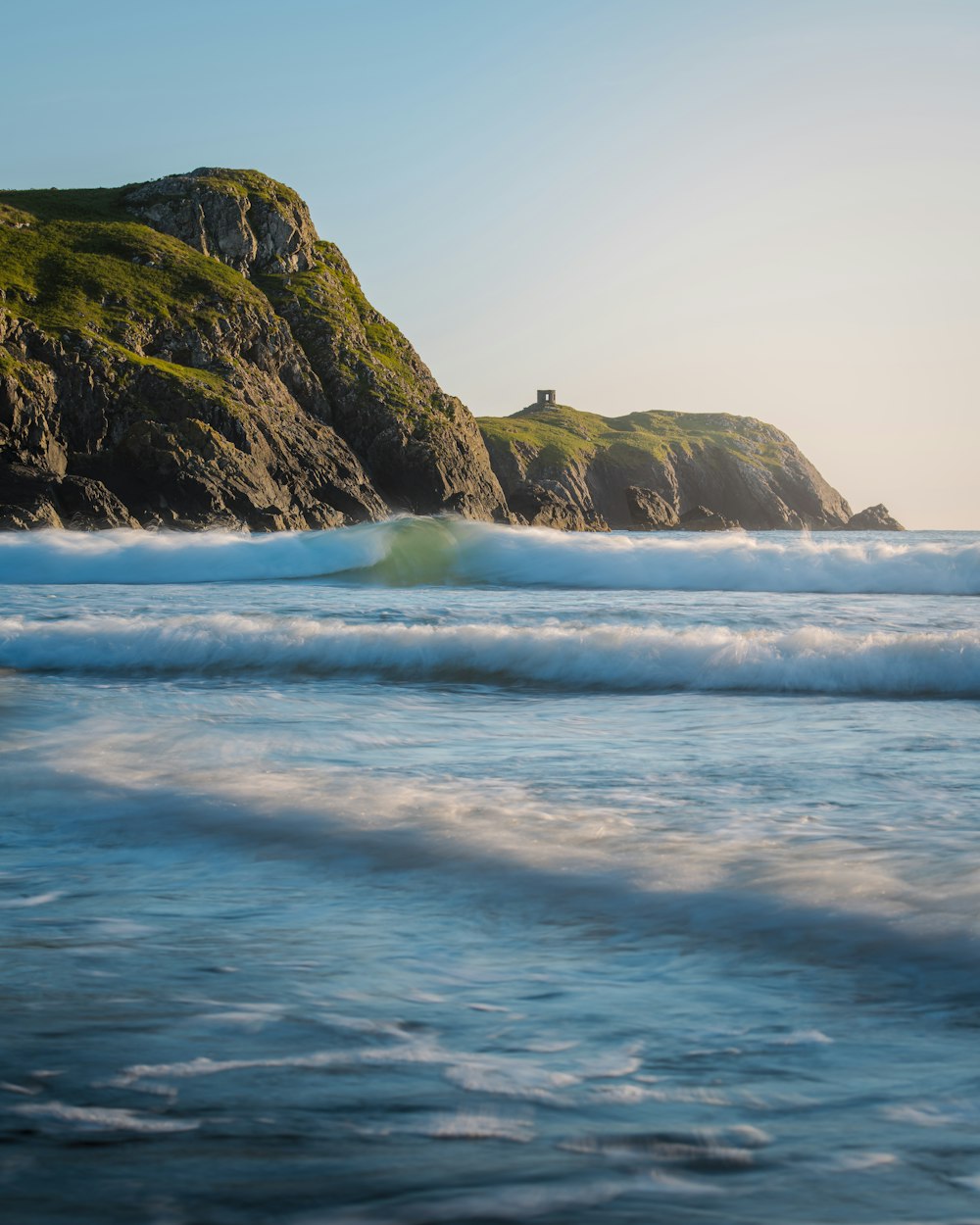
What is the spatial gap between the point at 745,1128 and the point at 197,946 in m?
1.35

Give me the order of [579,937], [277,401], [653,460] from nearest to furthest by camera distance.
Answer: [579,937] < [277,401] < [653,460]

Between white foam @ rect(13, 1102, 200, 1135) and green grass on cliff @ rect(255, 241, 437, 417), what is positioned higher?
green grass on cliff @ rect(255, 241, 437, 417)

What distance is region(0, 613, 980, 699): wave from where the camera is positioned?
740cm

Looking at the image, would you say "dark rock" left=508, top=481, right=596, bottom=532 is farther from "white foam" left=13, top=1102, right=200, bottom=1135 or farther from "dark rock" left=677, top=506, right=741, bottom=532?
"white foam" left=13, top=1102, right=200, bottom=1135

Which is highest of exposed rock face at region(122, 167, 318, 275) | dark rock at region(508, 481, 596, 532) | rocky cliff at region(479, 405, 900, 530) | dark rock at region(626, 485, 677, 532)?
exposed rock face at region(122, 167, 318, 275)

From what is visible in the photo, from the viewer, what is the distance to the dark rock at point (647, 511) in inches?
4146

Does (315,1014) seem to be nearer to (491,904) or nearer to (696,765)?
(491,904)

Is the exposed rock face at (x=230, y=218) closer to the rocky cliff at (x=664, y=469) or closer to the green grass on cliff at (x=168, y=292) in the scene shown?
the green grass on cliff at (x=168, y=292)

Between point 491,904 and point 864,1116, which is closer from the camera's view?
Result: point 864,1116

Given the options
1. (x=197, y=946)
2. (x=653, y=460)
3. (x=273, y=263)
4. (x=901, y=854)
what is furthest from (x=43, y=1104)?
(x=653, y=460)

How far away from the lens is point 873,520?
156 metres


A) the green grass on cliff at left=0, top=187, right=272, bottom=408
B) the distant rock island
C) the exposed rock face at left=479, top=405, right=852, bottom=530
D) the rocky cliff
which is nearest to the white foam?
the distant rock island

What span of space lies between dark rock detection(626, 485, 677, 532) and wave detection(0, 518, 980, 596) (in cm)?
7953

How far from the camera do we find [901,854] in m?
3.19
